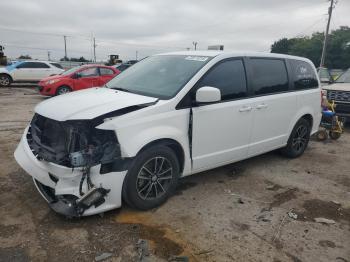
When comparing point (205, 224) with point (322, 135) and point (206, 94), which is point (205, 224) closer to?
point (206, 94)

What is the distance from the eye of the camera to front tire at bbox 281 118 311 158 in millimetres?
5836

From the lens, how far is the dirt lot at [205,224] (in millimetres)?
3072

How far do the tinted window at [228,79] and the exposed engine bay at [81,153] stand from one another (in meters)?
1.43

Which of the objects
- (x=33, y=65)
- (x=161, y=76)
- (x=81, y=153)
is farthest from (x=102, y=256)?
(x=33, y=65)

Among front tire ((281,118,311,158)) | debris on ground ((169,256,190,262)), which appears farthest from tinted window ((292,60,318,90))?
debris on ground ((169,256,190,262))

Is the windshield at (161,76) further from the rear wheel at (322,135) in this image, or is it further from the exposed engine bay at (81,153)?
the rear wheel at (322,135)

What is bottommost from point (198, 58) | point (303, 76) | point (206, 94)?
point (206, 94)

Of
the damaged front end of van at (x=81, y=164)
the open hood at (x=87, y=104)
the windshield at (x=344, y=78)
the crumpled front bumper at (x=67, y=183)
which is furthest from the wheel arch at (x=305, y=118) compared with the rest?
the windshield at (x=344, y=78)

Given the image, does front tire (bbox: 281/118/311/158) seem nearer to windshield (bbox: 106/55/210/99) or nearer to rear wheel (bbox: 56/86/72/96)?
windshield (bbox: 106/55/210/99)

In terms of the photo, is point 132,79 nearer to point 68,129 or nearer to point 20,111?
point 68,129

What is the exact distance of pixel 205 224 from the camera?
3592 millimetres

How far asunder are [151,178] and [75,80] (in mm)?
10795

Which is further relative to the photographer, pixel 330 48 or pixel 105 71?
pixel 330 48

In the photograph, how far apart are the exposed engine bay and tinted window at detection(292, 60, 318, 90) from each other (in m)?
3.65
